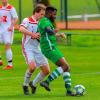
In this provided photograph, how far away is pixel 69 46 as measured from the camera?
1176 inches

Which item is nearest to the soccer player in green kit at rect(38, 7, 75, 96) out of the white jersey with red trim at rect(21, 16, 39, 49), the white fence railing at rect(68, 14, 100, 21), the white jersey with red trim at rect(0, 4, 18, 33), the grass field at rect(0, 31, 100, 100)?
the grass field at rect(0, 31, 100, 100)

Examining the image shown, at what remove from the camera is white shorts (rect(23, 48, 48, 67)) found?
50.3 ft

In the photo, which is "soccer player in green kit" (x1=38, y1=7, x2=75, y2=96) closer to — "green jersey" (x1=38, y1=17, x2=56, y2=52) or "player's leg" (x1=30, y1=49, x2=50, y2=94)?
"green jersey" (x1=38, y1=17, x2=56, y2=52)

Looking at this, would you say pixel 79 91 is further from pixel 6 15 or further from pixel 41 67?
pixel 6 15

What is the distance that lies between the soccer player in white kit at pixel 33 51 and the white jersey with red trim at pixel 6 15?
6.21 metres

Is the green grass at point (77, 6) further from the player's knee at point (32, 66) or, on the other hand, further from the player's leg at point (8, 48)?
the player's knee at point (32, 66)

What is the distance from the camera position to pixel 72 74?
65.3 feet

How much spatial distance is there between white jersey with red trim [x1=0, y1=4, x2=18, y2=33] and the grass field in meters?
1.30

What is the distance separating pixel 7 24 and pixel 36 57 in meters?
6.76

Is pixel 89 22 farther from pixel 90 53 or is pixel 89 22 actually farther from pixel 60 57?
pixel 60 57

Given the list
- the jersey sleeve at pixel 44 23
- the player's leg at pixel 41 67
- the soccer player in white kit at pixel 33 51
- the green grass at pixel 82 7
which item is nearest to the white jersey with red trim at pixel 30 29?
the soccer player in white kit at pixel 33 51

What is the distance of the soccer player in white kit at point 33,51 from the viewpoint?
15.2m

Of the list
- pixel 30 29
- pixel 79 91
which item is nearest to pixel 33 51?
pixel 30 29

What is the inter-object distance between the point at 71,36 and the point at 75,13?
58.6ft
